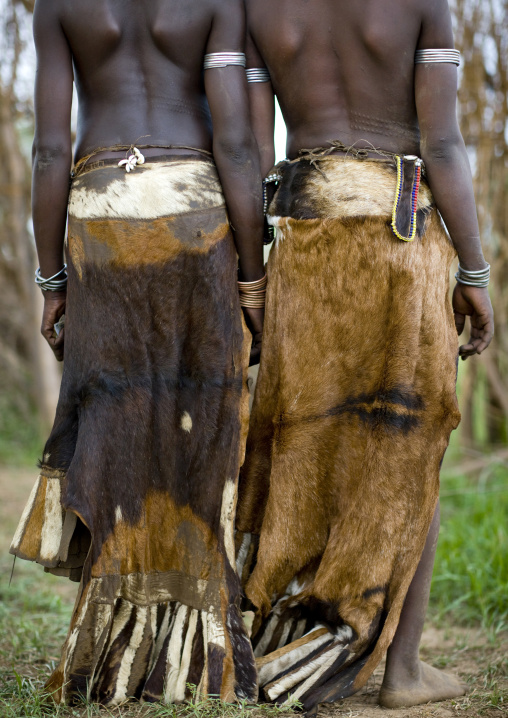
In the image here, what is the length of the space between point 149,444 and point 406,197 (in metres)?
1.02

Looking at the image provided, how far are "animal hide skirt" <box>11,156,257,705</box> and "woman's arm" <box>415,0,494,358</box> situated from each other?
62 cm

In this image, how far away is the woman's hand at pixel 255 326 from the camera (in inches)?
88.7

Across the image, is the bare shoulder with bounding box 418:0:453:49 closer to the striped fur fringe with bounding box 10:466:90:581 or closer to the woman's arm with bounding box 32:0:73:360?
the woman's arm with bounding box 32:0:73:360

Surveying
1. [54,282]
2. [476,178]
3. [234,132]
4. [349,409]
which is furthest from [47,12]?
[476,178]

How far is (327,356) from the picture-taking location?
213 centimetres

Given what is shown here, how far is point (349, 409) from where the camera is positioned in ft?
7.02

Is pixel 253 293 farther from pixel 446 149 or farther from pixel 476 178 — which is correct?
pixel 476 178

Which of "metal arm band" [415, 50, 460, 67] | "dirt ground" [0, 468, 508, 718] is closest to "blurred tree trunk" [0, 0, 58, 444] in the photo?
"dirt ground" [0, 468, 508, 718]

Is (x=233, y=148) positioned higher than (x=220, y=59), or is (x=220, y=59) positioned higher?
(x=220, y=59)

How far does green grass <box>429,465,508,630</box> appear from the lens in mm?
3057

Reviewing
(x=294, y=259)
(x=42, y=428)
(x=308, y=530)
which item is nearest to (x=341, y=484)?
(x=308, y=530)

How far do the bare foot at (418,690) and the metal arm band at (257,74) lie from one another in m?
1.87

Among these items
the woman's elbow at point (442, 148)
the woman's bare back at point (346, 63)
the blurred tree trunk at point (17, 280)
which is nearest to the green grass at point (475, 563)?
the woman's elbow at point (442, 148)

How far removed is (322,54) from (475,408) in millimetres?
3652
